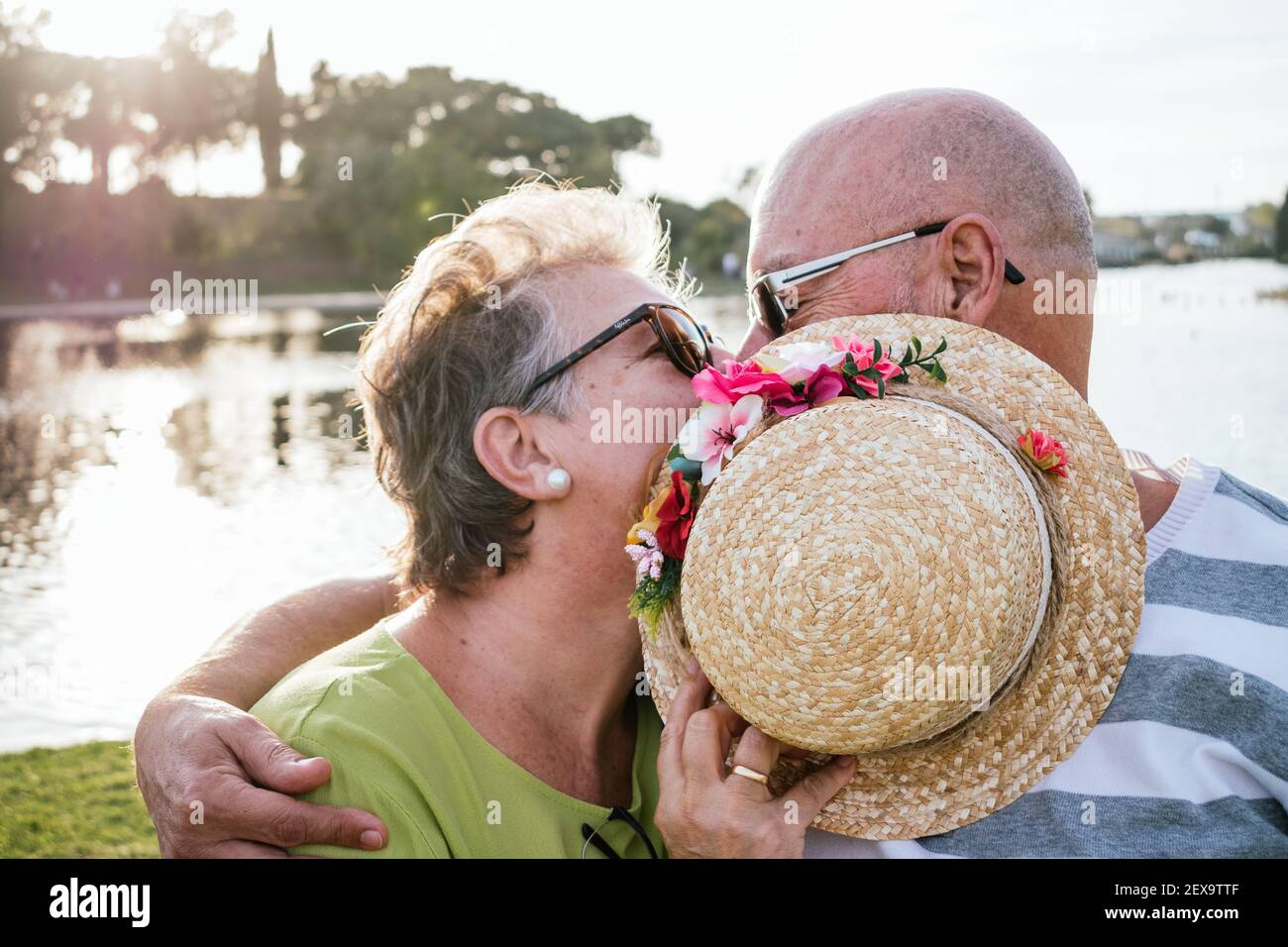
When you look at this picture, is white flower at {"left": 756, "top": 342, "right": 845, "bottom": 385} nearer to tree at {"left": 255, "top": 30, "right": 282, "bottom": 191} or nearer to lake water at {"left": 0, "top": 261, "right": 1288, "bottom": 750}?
lake water at {"left": 0, "top": 261, "right": 1288, "bottom": 750}

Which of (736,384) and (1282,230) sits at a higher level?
(1282,230)

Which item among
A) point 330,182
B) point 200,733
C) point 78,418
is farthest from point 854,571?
point 330,182

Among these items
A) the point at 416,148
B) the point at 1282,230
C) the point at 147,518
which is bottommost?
the point at 147,518

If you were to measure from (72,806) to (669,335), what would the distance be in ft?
16.8

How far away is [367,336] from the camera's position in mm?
3043

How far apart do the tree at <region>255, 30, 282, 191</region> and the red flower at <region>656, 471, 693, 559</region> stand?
6431 centimetres

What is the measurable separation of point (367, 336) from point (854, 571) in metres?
1.56

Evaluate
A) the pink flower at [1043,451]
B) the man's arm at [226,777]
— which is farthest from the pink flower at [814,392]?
the man's arm at [226,777]

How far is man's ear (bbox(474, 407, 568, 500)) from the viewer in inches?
A: 109

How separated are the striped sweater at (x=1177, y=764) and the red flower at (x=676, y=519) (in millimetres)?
710

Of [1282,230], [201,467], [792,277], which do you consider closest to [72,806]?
[792,277]

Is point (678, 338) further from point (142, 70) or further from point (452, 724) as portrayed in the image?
point (142, 70)

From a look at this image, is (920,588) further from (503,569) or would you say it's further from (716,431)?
(503,569)

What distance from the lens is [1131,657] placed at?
8.16 ft
